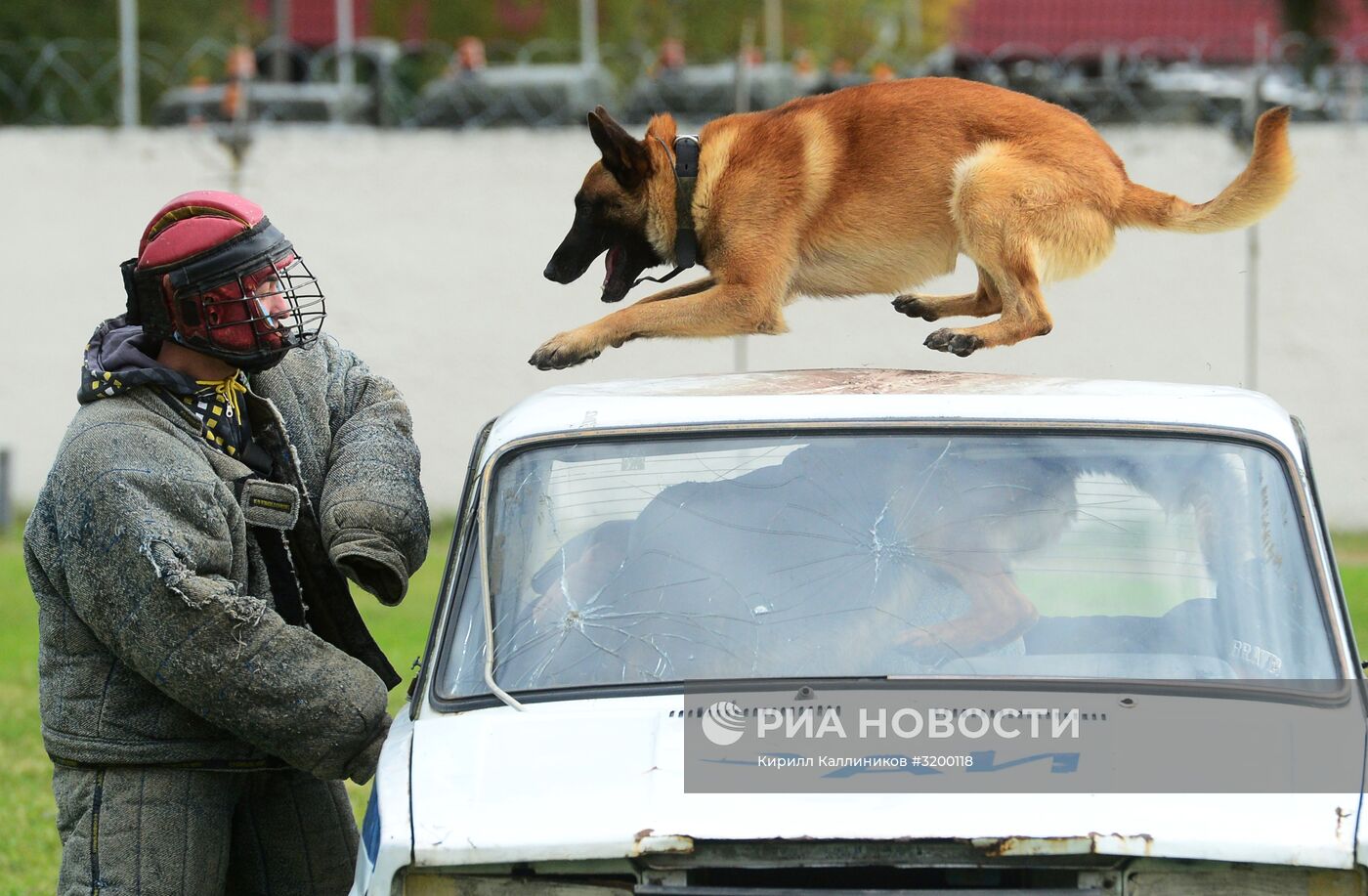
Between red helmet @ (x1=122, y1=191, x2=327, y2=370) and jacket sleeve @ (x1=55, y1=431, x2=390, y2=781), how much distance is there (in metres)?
0.27

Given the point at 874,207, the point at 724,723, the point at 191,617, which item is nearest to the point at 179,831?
the point at 191,617

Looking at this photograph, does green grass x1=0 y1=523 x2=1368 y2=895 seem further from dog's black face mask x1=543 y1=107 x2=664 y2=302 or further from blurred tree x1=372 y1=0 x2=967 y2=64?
blurred tree x1=372 y1=0 x2=967 y2=64

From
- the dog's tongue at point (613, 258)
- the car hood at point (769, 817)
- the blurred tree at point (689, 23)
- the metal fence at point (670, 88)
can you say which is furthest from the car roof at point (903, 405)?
the blurred tree at point (689, 23)

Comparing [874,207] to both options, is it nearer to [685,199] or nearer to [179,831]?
[685,199]

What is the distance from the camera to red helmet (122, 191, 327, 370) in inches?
143

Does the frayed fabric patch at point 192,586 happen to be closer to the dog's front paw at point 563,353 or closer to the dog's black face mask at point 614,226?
the dog's front paw at point 563,353

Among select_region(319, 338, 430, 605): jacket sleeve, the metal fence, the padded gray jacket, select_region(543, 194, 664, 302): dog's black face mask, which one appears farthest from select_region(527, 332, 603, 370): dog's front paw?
the metal fence

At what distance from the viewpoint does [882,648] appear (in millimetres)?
3213

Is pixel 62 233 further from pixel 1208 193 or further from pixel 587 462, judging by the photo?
pixel 587 462

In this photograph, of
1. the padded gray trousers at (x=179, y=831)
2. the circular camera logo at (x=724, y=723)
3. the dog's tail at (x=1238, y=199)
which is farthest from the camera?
the dog's tail at (x=1238, y=199)

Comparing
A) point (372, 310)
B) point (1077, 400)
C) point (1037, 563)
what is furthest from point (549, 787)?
point (372, 310)

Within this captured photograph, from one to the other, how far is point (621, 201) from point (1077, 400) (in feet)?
5.77

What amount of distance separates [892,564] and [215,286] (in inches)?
58.8

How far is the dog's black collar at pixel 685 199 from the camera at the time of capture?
4.79 meters
